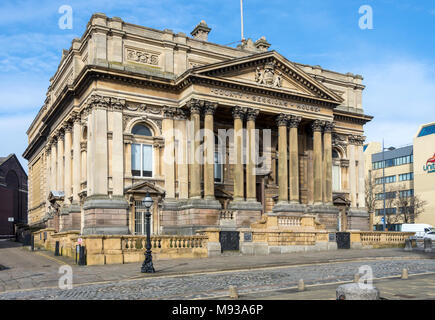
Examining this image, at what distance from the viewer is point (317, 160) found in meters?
44.2

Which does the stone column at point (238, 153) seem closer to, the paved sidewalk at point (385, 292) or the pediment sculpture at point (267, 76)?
the pediment sculpture at point (267, 76)

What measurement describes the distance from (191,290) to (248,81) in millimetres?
26790

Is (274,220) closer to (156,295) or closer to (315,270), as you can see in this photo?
(315,270)

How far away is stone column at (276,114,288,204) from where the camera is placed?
41.8m

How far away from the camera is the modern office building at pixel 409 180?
8906 centimetres

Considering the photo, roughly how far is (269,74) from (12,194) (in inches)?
2556

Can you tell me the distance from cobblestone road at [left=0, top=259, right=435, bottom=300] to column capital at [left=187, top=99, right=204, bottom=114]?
17.6m

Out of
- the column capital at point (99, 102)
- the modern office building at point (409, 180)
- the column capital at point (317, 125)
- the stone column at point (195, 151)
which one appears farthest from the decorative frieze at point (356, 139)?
the modern office building at point (409, 180)

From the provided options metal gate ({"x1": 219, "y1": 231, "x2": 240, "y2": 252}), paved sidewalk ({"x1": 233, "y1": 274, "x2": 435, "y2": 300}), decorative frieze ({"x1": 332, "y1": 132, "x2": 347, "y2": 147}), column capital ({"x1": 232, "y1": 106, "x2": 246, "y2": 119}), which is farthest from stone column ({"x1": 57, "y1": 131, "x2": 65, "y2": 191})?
paved sidewalk ({"x1": 233, "y1": 274, "x2": 435, "y2": 300})

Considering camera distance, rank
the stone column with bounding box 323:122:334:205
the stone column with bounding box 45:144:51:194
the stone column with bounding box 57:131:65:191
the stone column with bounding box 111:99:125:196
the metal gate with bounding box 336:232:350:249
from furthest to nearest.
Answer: the stone column with bounding box 45:144:51:194 → the stone column with bounding box 57:131:65:191 → the stone column with bounding box 323:122:334:205 → the stone column with bounding box 111:99:125:196 → the metal gate with bounding box 336:232:350:249

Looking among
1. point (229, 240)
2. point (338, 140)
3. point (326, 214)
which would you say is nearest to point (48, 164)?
point (229, 240)

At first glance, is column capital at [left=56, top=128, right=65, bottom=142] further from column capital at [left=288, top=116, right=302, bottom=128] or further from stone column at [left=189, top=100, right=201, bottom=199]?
column capital at [left=288, top=116, right=302, bottom=128]

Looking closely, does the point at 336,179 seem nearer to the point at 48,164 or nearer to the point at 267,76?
the point at 267,76

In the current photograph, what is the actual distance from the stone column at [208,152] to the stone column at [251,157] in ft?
11.2
